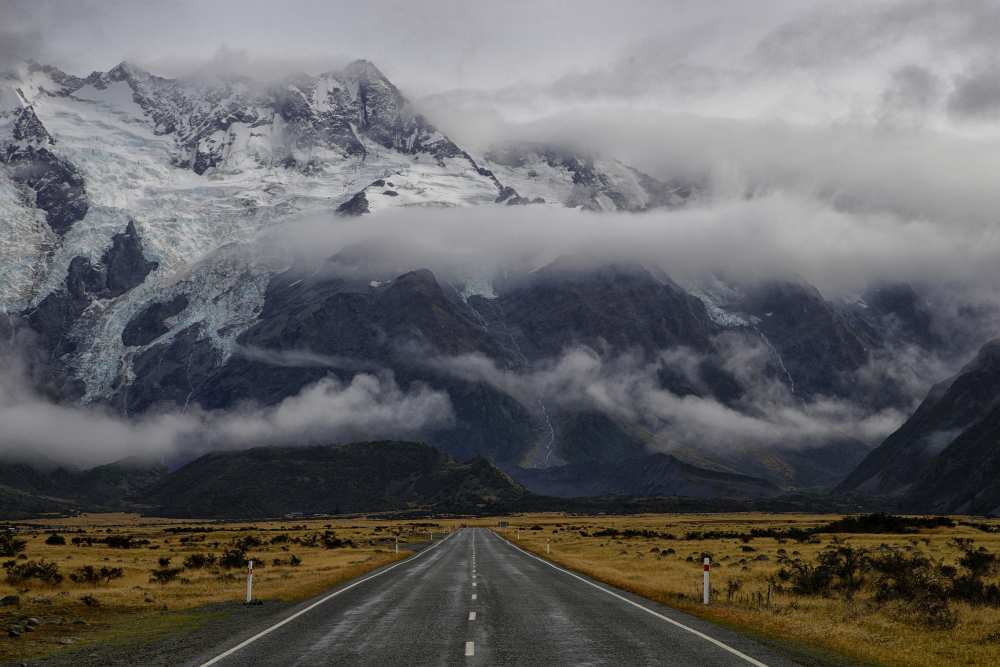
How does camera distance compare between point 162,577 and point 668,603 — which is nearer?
point 668,603

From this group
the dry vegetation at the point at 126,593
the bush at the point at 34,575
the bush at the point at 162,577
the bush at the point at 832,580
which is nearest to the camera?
the dry vegetation at the point at 126,593

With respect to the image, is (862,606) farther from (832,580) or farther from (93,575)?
(93,575)

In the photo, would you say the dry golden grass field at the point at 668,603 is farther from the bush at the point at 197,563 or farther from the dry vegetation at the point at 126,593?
the bush at the point at 197,563

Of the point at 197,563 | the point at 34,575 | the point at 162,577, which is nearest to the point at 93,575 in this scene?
the point at 34,575

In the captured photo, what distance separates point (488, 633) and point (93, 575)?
1206 inches

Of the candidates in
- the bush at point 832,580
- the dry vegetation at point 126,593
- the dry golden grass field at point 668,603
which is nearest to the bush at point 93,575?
the dry vegetation at point 126,593

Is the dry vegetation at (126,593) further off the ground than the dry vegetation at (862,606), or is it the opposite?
the dry vegetation at (862,606)

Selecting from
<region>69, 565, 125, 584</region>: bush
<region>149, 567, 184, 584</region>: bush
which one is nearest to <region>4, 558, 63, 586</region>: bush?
<region>69, 565, 125, 584</region>: bush

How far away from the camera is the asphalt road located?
789 inches

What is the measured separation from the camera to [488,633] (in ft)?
78.7

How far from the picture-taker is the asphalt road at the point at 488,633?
20047mm

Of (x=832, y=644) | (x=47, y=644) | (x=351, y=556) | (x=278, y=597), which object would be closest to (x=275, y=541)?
(x=351, y=556)

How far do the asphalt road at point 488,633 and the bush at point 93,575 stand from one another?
15.6 metres

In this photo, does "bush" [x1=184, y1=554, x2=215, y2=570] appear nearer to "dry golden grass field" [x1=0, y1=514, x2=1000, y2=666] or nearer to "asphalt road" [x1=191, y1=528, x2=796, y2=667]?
"dry golden grass field" [x1=0, y1=514, x2=1000, y2=666]
